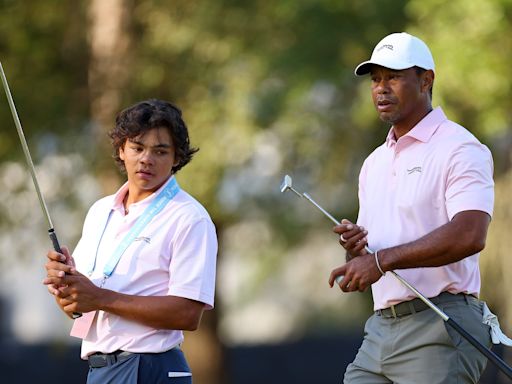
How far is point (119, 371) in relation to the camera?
4.78 metres

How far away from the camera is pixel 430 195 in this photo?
15.8 feet

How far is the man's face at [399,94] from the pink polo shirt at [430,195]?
66 millimetres

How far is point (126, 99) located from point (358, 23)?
269 cm

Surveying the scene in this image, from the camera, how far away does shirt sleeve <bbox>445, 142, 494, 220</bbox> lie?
15.4 feet

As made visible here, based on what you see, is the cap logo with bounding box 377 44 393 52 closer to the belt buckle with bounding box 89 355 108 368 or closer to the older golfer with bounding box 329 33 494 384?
the older golfer with bounding box 329 33 494 384

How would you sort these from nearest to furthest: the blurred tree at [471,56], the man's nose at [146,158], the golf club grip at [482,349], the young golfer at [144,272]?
the golf club grip at [482,349] < the young golfer at [144,272] < the man's nose at [146,158] < the blurred tree at [471,56]

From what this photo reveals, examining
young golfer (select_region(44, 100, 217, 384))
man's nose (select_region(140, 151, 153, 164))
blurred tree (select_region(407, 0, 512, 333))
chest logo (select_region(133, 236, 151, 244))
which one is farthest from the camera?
blurred tree (select_region(407, 0, 512, 333))

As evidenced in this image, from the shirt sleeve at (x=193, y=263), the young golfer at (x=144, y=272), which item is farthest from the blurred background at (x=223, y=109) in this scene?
the shirt sleeve at (x=193, y=263)

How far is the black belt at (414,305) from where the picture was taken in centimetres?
483

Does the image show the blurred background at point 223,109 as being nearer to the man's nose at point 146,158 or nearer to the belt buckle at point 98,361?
the man's nose at point 146,158

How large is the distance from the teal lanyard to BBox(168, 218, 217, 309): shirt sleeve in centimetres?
15

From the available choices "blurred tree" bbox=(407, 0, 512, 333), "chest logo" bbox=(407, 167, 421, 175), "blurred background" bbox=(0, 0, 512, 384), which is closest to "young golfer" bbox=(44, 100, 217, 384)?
"chest logo" bbox=(407, 167, 421, 175)

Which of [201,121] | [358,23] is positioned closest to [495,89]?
[358,23]

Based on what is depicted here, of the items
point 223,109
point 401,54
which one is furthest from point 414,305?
point 223,109
